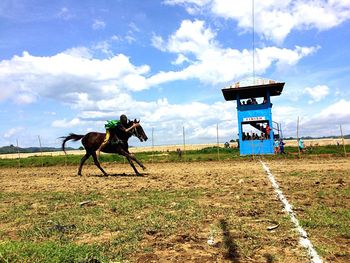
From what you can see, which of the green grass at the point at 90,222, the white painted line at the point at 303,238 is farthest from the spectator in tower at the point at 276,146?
the white painted line at the point at 303,238

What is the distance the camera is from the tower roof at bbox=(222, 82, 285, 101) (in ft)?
92.2

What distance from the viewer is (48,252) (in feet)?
12.2

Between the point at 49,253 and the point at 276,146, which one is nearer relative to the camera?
the point at 49,253

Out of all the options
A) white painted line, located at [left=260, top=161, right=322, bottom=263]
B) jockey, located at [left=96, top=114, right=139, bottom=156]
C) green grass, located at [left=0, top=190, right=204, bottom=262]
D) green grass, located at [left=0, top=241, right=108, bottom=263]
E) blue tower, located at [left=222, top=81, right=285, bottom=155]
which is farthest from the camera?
blue tower, located at [left=222, top=81, right=285, bottom=155]

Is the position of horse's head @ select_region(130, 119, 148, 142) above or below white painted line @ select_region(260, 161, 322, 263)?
above

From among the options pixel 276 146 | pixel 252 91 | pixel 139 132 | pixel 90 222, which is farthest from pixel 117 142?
pixel 252 91

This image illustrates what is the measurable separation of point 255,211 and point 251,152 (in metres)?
22.4

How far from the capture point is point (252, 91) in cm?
2962

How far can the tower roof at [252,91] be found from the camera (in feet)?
92.2

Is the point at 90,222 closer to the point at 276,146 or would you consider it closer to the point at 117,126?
the point at 117,126

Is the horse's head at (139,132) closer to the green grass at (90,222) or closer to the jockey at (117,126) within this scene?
the jockey at (117,126)

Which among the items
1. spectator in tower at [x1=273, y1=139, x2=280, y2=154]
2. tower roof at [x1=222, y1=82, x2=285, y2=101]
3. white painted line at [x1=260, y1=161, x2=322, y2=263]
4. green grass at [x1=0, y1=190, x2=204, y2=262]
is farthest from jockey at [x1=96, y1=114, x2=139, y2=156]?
spectator in tower at [x1=273, y1=139, x2=280, y2=154]

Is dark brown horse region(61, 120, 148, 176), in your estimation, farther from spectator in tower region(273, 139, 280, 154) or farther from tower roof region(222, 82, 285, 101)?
spectator in tower region(273, 139, 280, 154)

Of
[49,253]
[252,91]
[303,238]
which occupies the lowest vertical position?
[303,238]
